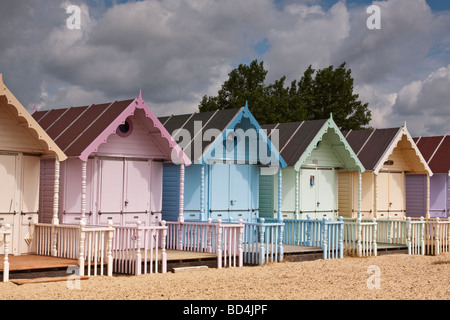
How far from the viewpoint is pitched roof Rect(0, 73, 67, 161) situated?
16016 millimetres

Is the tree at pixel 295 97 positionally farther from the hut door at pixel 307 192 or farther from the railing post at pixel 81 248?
the railing post at pixel 81 248

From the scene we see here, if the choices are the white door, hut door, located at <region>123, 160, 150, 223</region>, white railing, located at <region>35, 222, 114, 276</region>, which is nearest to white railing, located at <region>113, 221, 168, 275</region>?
white railing, located at <region>35, 222, 114, 276</region>

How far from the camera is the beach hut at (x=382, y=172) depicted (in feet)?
84.3

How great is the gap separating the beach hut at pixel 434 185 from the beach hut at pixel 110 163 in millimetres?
12456

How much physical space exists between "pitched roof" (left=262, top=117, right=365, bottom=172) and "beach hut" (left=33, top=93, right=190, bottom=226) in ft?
16.3

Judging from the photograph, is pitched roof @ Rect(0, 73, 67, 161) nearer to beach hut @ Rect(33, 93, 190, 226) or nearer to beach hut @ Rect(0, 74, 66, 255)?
beach hut @ Rect(0, 74, 66, 255)

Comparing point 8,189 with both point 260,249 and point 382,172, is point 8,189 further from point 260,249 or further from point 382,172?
point 382,172

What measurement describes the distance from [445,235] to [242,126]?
8293mm

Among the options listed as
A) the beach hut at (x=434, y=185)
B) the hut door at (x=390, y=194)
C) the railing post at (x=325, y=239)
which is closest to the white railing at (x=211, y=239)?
the railing post at (x=325, y=239)

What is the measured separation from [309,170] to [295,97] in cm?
2675

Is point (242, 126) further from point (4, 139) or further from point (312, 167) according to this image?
point (4, 139)

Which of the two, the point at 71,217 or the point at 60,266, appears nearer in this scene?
the point at 60,266

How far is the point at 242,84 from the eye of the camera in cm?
4941
